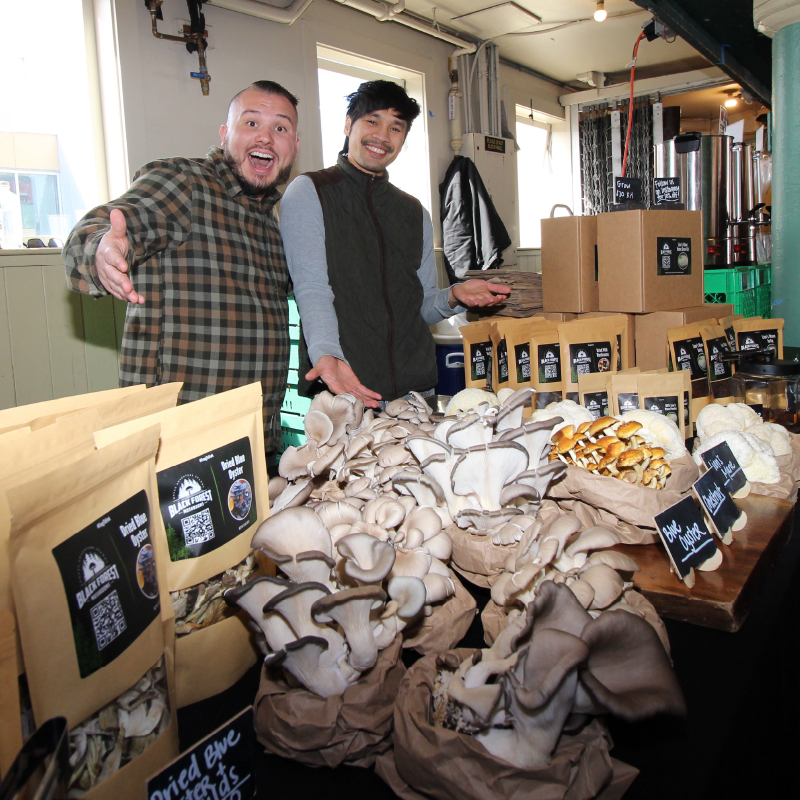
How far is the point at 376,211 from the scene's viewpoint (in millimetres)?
2148

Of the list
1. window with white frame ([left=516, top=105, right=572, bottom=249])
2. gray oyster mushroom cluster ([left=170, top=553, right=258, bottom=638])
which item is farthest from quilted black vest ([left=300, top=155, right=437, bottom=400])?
window with white frame ([left=516, top=105, right=572, bottom=249])

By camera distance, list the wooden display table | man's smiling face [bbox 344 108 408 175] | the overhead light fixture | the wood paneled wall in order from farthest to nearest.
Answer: the overhead light fixture → the wood paneled wall → man's smiling face [bbox 344 108 408 175] → the wooden display table

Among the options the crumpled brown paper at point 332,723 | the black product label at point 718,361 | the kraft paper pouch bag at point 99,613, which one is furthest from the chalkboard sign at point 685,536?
Answer: the black product label at point 718,361

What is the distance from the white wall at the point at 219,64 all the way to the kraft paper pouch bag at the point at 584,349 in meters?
2.73

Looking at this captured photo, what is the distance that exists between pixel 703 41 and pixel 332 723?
4.26 meters

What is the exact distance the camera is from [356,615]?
2.06ft

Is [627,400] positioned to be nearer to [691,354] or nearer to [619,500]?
[691,354]

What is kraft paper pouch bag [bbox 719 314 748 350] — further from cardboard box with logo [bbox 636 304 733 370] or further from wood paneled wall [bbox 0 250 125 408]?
wood paneled wall [bbox 0 250 125 408]

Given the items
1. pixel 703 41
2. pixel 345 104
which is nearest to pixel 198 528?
pixel 703 41

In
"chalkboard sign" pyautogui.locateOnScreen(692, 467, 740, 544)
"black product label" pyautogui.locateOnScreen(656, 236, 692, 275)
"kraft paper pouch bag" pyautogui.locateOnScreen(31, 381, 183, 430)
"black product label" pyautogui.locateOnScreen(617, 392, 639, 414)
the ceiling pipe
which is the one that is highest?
the ceiling pipe

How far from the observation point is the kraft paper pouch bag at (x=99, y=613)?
1.62 ft

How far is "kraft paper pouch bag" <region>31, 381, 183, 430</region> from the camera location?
0.77 meters

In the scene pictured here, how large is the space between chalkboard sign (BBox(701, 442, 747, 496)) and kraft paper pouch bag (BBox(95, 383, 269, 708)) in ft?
2.88

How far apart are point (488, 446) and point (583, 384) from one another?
0.83 metres
